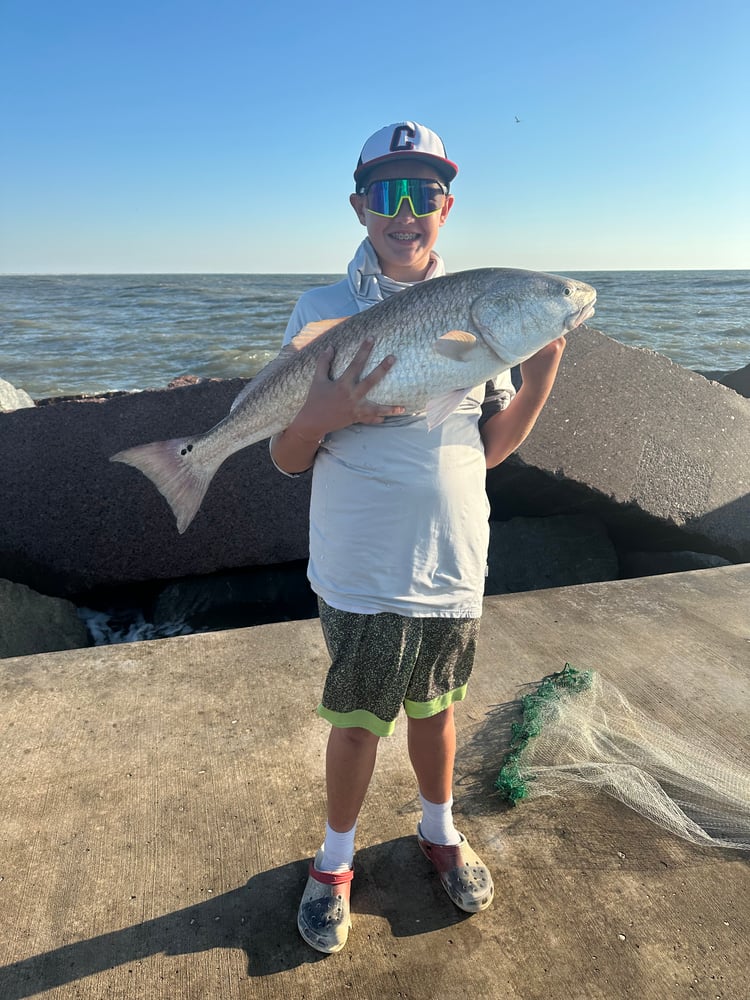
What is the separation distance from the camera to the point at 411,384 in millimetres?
1948

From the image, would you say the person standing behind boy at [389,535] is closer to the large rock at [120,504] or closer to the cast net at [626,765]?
the cast net at [626,765]

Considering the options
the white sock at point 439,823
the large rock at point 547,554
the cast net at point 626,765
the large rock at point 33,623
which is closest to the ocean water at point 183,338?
the large rock at point 33,623

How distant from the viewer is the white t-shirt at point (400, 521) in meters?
1.98

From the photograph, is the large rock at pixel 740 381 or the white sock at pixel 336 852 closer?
the white sock at pixel 336 852

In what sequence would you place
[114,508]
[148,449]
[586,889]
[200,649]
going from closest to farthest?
1. [586,889]
2. [148,449]
3. [200,649]
4. [114,508]

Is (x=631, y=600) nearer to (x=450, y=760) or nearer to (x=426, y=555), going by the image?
(x=450, y=760)

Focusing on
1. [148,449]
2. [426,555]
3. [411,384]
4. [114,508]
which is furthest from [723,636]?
[114,508]

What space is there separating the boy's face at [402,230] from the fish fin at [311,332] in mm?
261

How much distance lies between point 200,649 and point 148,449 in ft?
4.67

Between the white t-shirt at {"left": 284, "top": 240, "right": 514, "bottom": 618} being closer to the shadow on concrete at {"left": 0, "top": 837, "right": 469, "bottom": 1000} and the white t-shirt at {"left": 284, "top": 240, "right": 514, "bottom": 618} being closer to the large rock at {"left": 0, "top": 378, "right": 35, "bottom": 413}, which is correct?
the shadow on concrete at {"left": 0, "top": 837, "right": 469, "bottom": 1000}

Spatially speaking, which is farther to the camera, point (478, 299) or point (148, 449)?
point (148, 449)

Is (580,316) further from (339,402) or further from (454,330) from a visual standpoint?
(339,402)

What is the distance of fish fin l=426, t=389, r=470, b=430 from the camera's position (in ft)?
6.46

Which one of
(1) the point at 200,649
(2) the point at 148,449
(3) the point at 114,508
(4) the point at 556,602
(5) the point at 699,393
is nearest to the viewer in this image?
(2) the point at 148,449
